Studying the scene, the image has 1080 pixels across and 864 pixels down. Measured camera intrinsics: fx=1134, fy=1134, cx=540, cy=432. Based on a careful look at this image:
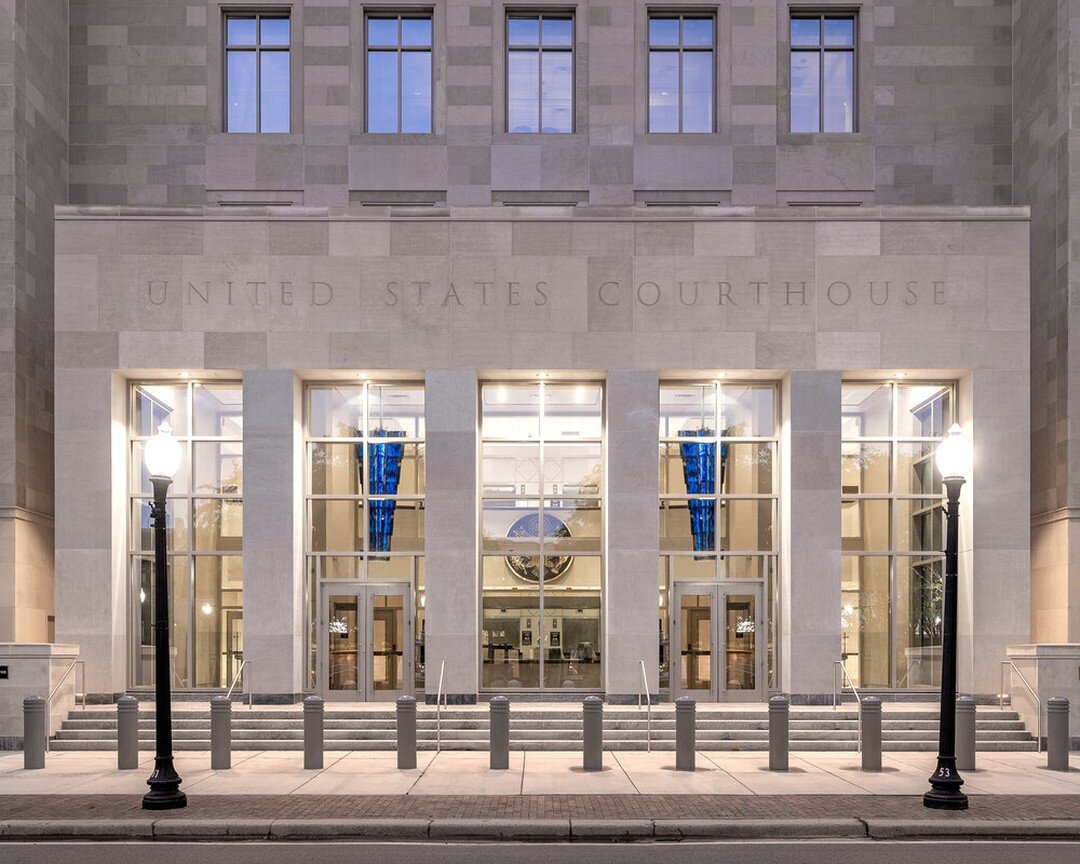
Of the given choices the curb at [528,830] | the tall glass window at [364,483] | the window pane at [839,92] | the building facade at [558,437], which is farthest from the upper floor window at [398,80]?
the curb at [528,830]

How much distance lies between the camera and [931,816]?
1318 cm

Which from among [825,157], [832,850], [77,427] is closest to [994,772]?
[832,850]

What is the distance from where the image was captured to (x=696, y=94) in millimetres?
25609

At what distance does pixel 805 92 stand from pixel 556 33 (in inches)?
228

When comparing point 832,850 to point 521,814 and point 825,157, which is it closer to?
point 521,814

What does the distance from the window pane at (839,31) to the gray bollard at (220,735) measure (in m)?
19.3

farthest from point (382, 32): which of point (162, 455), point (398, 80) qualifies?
point (162, 455)

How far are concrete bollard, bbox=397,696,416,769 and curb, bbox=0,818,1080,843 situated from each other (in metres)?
4.06

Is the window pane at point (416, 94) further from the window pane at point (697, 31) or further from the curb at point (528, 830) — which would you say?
the curb at point (528, 830)

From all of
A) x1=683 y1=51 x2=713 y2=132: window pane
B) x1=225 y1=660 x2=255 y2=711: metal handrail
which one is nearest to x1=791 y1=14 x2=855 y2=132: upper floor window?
x1=683 y1=51 x2=713 y2=132: window pane

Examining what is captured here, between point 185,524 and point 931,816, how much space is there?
1577 centimetres

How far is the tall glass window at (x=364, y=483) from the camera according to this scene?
75.9 feet

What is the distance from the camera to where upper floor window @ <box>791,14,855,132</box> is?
2566cm

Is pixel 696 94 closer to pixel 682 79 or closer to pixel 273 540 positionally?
pixel 682 79
